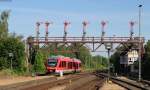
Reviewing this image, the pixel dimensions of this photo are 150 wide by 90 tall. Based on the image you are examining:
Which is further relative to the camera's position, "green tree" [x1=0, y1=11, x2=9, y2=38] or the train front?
"green tree" [x1=0, y1=11, x2=9, y2=38]

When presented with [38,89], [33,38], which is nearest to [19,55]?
[33,38]

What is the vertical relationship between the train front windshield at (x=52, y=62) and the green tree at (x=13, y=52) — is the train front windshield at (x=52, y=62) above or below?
below

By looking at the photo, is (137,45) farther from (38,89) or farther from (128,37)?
(38,89)

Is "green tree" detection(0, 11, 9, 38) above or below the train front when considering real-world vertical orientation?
above

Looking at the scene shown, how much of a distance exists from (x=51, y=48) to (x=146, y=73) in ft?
69.3

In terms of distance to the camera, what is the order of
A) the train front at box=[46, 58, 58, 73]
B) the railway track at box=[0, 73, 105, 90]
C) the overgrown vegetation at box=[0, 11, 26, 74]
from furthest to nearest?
the train front at box=[46, 58, 58, 73] < the overgrown vegetation at box=[0, 11, 26, 74] < the railway track at box=[0, 73, 105, 90]

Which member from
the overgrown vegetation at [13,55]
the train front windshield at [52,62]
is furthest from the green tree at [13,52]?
the train front windshield at [52,62]

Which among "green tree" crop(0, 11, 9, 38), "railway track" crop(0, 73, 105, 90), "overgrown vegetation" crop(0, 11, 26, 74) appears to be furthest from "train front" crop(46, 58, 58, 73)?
"railway track" crop(0, 73, 105, 90)

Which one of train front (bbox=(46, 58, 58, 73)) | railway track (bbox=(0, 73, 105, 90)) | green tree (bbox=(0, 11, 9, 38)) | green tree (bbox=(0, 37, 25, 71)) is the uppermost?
green tree (bbox=(0, 11, 9, 38))

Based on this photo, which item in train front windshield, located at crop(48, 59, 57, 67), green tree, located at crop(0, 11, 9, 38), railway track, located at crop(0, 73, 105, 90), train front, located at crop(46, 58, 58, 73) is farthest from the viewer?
green tree, located at crop(0, 11, 9, 38)

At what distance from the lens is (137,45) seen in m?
83.0

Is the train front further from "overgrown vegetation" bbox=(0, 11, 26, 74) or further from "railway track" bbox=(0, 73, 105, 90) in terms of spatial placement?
"railway track" bbox=(0, 73, 105, 90)

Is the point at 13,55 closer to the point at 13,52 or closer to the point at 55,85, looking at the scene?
the point at 13,52

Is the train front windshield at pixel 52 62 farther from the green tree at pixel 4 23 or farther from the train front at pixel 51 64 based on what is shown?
the green tree at pixel 4 23
